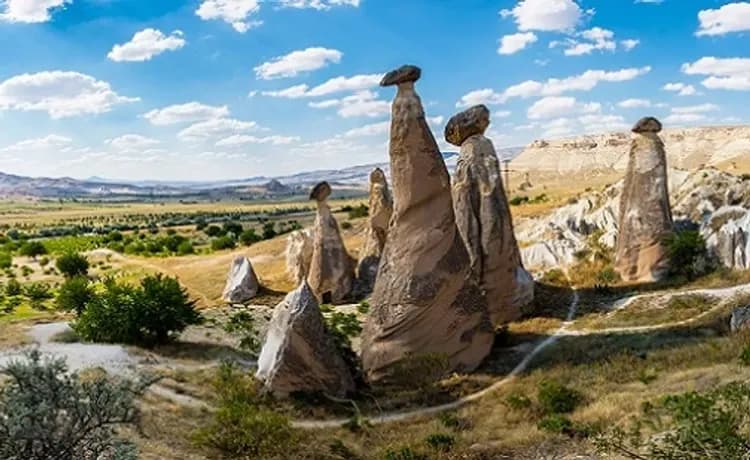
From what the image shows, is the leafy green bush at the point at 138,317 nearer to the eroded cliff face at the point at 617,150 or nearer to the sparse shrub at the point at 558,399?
the sparse shrub at the point at 558,399

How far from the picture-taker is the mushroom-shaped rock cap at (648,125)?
25984 millimetres

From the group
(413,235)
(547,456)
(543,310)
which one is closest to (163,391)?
(413,235)

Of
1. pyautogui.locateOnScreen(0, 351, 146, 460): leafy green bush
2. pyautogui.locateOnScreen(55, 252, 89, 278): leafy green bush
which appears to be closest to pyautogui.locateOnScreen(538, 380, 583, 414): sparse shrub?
pyautogui.locateOnScreen(0, 351, 146, 460): leafy green bush

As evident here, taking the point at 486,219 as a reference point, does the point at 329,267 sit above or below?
below

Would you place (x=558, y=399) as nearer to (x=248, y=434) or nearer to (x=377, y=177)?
(x=248, y=434)

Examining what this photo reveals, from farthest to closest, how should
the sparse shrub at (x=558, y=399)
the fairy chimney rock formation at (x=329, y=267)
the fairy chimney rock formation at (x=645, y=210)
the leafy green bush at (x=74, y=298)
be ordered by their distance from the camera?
the fairy chimney rock formation at (x=329, y=267) < the fairy chimney rock formation at (x=645, y=210) < the leafy green bush at (x=74, y=298) < the sparse shrub at (x=558, y=399)

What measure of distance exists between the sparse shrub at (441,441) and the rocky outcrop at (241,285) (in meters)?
16.9

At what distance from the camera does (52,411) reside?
7.45m

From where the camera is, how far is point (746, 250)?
23.1 m

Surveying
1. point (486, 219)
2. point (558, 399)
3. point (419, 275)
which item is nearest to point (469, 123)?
point (486, 219)

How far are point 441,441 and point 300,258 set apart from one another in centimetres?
1873

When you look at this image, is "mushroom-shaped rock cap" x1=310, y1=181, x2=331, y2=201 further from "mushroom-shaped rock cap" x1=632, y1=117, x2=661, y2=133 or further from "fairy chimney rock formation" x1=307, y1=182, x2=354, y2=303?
"mushroom-shaped rock cap" x1=632, y1=117, x2=661, y2=133

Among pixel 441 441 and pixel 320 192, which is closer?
pixel 441 441

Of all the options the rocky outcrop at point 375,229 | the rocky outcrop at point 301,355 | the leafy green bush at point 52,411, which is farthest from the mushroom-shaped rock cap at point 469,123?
the leafy green bush at point 52,411
